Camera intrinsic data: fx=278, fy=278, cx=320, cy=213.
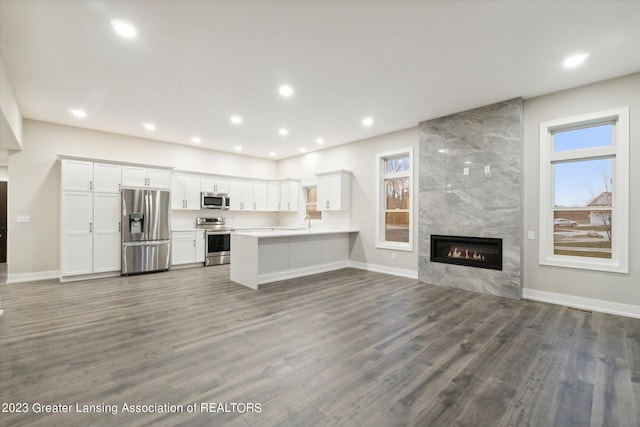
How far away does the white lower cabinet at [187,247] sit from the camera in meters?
6.56

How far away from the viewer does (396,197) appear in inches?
250

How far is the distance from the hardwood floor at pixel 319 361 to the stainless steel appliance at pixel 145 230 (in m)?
1.61

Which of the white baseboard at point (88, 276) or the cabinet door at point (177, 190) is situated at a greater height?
the cabinet door at point (177, 190)

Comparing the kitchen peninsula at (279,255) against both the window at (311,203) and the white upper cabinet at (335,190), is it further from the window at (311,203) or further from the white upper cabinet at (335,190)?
the window at (311,203)

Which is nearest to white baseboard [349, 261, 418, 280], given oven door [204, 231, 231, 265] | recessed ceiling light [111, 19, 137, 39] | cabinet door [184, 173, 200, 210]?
oven door [204, 231, 231, 265]

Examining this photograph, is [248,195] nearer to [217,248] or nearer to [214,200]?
[214,200]

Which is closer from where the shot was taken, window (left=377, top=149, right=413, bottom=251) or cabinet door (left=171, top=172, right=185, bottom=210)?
window (left=377, top=149, right=413, bottom=251)

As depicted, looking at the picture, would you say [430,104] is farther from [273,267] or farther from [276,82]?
[273,267]

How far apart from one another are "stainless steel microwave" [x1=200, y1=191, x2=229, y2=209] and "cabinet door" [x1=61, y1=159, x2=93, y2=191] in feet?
7.62

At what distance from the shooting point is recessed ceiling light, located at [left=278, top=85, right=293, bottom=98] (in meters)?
4.05

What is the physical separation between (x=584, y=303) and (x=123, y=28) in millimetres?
6538

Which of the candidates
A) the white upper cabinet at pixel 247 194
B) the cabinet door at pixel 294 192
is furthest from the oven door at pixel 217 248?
the cabinet door at pixel 294 192

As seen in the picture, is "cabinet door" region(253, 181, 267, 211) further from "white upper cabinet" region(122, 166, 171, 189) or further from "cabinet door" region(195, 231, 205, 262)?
"white upper cabinet" region(122, 166, 171, 189)

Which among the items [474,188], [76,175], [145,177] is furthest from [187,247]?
[474,188]
